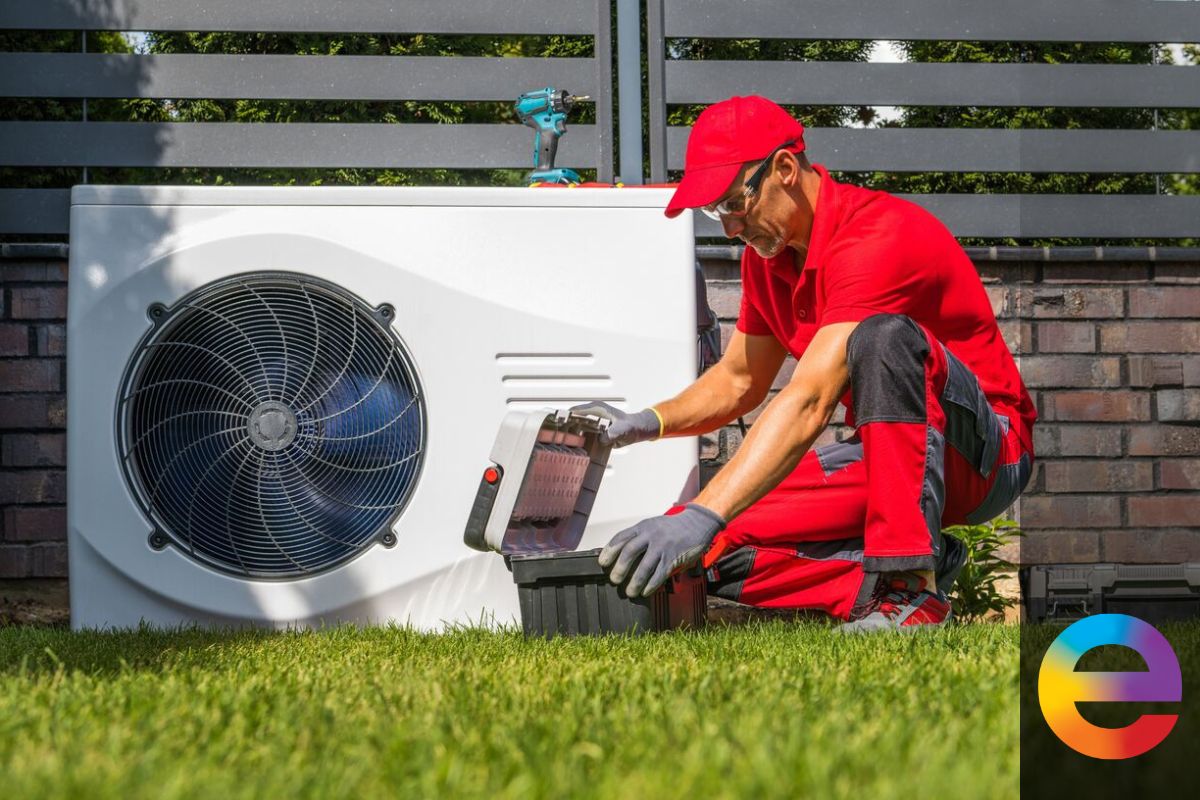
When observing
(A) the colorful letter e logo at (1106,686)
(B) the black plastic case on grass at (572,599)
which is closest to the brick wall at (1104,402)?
(B) the black plastic case on grass at (572,599)

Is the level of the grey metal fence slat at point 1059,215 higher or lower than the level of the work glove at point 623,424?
higher

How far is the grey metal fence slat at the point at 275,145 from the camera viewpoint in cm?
336

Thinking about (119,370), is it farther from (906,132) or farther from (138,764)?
(906,132)

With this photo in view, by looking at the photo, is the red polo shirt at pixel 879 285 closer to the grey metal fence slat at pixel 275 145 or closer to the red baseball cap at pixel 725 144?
the red baseball cap at pixel 725 144

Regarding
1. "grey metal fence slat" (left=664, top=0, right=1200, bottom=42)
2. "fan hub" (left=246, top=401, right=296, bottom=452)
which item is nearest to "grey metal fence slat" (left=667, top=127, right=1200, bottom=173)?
"grey metal fence slat" (left=664, top=0, right=1200, bottom=42)

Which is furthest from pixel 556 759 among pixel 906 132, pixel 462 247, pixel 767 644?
pixel 906 132

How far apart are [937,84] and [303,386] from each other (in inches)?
85.9

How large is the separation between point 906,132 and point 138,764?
9.83 feet

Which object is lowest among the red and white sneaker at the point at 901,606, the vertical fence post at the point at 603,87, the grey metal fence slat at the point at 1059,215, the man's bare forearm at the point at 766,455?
the red and white sneaker at the point at 901,606

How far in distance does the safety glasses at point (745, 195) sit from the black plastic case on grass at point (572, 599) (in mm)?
738

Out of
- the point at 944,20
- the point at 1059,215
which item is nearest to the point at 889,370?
the point at 1059,215

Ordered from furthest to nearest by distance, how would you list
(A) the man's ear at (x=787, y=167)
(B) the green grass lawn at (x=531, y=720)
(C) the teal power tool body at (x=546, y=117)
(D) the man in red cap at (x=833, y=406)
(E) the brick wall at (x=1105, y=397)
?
1. (E) the brick wall at (x=1105, y=397)
2. (C) the teal power tool body at (x=546, y=117)
3. (A) the man's ear at (x=787, y=167)
4. (D) the man in red cap at (x=833, y=406)
5. (B) the green grass lawn at (x=531, y=720)

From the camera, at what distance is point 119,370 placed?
7.73ft

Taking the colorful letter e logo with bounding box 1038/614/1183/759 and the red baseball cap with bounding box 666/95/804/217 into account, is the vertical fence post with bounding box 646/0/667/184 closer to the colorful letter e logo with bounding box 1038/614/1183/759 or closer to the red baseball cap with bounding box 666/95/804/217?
the red baseball cap with bounding box 666/95/804/217
